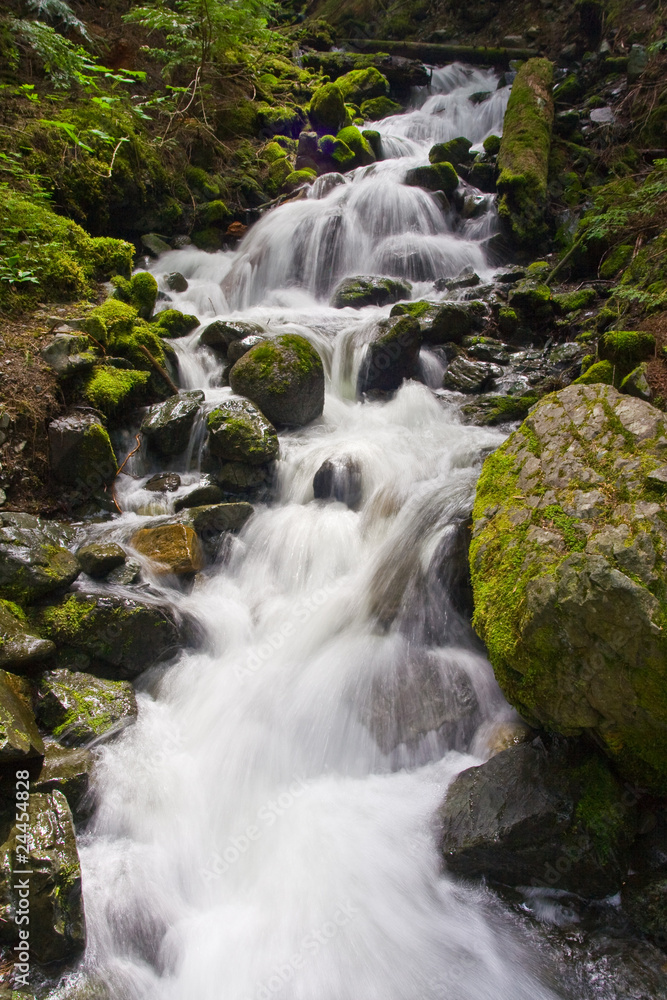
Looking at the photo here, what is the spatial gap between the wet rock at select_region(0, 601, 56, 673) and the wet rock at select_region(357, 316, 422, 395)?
5590 millimetres

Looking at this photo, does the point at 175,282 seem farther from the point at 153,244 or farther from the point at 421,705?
the point at 421,705

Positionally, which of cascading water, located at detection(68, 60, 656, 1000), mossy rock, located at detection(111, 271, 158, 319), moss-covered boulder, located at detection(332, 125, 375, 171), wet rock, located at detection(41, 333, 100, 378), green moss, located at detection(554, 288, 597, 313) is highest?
moss-covered boulder, located at detection(332, 125, 375, 171)

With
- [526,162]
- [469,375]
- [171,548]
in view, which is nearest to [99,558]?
[171,548]

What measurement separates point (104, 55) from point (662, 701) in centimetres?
1549

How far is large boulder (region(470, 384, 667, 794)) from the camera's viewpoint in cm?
243

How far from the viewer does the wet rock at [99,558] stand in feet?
14.4

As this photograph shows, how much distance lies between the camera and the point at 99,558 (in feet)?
14.4

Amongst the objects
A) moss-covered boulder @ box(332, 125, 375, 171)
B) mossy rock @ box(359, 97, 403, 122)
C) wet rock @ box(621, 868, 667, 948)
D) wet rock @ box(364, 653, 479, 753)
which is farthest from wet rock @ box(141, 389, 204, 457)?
mossy rock @ box(359, 97, 403, 122)

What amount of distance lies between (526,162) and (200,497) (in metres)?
11.3

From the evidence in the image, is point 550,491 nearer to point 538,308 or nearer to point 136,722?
point 136,722

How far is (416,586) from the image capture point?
4434mm

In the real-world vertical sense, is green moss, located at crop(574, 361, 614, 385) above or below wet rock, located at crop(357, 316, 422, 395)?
above

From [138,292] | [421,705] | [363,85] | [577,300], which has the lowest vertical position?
[421,705]

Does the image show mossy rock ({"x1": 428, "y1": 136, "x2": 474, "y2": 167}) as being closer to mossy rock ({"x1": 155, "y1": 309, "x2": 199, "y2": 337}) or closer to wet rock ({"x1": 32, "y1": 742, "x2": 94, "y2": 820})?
mossy rock ({"x1": 155, "y1": 309, "x2": 199, "y2": 337})
